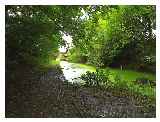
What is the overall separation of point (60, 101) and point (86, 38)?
65 centimetres

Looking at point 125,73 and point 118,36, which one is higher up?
point 118,36

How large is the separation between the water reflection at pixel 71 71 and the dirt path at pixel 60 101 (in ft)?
0.19

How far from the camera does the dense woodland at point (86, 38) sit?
3574mm

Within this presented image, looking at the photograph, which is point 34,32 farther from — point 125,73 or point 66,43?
point 125,73

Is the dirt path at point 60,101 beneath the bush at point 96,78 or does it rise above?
beneath

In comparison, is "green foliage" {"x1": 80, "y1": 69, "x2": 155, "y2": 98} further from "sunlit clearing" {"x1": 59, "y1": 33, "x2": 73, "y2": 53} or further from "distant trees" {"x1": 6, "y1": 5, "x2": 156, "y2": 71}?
"sunlit clearing" {"x1": 59, "y1": 33, "x2": 73, "y2": 53}

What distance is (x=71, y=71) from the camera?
3635 mm

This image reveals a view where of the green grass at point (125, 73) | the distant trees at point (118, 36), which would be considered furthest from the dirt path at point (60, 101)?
the distant trees at point (118, 36)

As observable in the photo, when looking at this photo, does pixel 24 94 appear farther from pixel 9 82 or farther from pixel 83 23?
pixel 83 23

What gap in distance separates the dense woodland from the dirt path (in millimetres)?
71

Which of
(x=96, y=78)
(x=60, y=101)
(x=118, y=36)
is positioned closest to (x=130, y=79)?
(x=96, y=78)

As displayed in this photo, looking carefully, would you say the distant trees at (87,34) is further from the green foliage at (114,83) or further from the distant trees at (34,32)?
the green foliage at (114,83)
